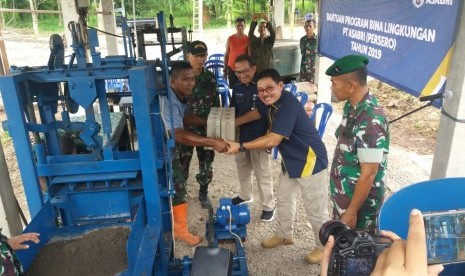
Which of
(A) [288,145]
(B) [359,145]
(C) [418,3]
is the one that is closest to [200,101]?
(A) [288,145]

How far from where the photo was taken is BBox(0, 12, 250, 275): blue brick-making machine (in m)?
1.90

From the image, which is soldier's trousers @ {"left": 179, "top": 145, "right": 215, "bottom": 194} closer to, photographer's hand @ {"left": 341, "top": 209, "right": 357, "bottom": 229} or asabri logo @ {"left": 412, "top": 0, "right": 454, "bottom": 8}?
photographer's hand @ {"left": 341, "top": 209, "right": 357, "bottom": 229}

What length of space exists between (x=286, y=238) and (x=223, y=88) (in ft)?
11.6

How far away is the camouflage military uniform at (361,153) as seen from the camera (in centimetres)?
229

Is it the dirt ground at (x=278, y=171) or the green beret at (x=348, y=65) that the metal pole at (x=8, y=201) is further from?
the green beret at (x=348, y=65)

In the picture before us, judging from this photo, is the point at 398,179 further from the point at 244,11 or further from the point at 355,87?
the point at 244,11

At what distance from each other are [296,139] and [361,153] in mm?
809

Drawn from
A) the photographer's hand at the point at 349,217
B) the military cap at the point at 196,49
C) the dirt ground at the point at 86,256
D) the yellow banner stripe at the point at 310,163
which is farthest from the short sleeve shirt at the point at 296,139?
the dirt ground at the point at 86,256

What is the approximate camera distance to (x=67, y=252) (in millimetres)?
1918

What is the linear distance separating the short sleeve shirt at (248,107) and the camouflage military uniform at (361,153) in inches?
47.4

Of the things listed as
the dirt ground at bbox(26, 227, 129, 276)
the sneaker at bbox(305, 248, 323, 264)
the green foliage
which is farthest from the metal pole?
the green foliage

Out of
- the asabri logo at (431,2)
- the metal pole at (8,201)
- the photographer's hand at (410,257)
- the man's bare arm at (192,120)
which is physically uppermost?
the asabri logo at (431,2)

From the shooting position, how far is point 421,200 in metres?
1.80

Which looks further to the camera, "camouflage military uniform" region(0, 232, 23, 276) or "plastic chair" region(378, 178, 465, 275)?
"plastic chair" region(378, 178, 465, 275)
